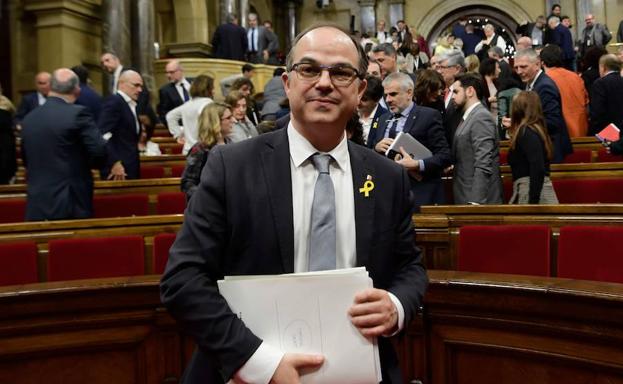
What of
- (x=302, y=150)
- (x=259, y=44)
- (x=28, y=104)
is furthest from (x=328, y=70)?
(x=259, y=44)

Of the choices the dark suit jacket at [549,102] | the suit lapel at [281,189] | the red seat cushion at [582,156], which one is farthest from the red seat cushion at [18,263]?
the red seat cushion at [582,156]

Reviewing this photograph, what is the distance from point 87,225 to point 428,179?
188cm

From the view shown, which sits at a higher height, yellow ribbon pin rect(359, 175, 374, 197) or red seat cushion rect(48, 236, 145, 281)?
yellow ribbon pin rect(359, 175, 374, 197)

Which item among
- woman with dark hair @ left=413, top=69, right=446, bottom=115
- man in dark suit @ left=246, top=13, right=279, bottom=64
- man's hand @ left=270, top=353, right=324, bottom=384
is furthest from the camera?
man in dark suit @ left=246, top=13, right=279, bottom=64

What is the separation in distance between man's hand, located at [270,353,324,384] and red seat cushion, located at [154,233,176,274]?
6.20 ft

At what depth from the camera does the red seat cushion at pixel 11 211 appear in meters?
4.95

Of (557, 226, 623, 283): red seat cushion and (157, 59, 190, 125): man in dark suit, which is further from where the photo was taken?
(157, 59, 190, 125): man in dark suit

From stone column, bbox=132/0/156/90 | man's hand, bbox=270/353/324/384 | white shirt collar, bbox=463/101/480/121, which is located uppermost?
stone column, bbox=132/0/156/90

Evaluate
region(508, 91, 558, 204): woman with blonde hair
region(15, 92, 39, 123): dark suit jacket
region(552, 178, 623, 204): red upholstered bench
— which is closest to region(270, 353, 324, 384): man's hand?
region(508, 91, 558, 204): woman with blonde hair

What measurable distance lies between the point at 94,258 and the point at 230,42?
1078 centimetres

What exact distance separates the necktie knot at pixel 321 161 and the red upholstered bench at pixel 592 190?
3541mm

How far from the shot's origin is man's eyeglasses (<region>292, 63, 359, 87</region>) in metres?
1.48

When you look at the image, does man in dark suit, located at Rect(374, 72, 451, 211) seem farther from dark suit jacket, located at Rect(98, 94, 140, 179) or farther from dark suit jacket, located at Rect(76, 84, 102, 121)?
dark suit jacket, located at Rect(76, 84, 102, 121)

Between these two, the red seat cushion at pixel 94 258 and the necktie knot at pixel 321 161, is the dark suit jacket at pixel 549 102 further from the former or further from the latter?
the necktie knot at pixel 321 161
